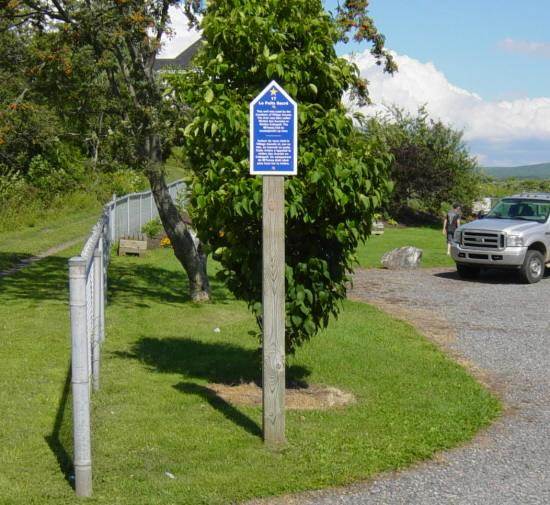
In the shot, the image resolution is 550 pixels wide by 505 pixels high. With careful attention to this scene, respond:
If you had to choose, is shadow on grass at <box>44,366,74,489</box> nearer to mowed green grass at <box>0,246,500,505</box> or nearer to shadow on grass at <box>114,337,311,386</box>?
mowed green grass at <box>0,246,500,505</box>

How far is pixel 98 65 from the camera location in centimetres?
1411

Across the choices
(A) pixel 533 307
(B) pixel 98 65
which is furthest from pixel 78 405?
(A) pixel 533 307

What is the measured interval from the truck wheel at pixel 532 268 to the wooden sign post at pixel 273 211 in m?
13.9

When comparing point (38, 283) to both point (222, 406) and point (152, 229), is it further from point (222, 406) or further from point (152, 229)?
point (222, 406)

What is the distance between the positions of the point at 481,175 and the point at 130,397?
37.9m

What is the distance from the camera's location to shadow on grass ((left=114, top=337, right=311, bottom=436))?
8.62 meters

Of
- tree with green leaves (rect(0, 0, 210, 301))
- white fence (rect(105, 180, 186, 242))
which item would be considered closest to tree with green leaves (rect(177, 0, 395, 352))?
tree with green leaves (rect(0, 0, 210, 301))

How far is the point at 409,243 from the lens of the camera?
30672mm

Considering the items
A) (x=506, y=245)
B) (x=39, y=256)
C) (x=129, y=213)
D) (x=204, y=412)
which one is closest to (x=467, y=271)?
(x=506, y=245)

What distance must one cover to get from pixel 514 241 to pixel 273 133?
14.0 metres

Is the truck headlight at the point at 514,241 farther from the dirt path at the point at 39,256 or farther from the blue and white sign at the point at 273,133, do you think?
the blue and white sign at the point at 273,133

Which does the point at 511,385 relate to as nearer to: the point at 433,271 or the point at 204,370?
the point at 204,370

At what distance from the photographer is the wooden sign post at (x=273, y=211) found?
7012 millimetres

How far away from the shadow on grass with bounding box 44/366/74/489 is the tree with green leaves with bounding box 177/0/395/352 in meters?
1.93
